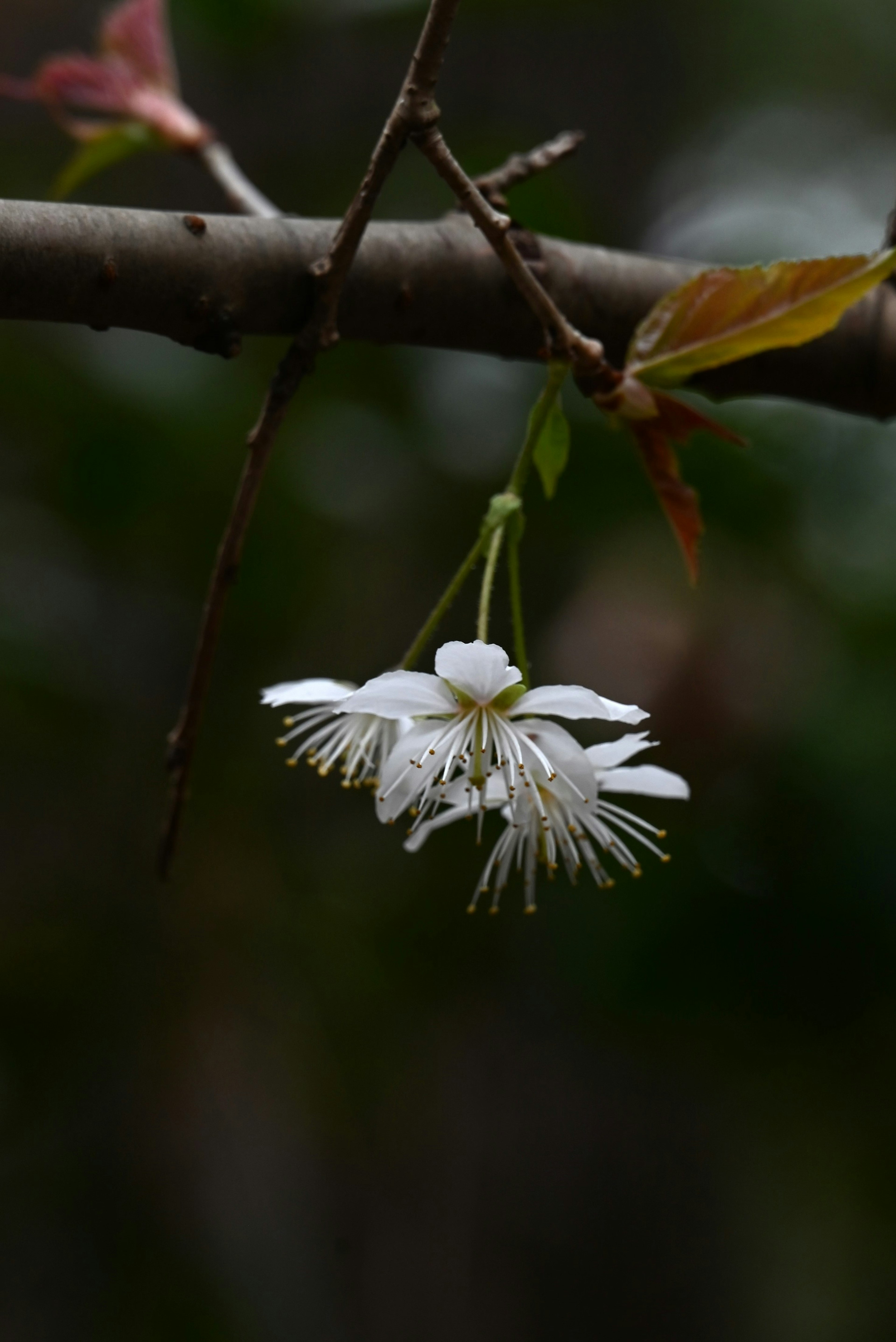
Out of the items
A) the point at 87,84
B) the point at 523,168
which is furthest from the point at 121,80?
the point at 523,168

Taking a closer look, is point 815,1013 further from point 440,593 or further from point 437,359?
point 437,359

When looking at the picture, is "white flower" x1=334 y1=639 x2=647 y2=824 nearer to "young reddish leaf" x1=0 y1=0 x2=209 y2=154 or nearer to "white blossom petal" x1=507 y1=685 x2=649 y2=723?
"white blossom petal" x1=507 y1=685 x2=649 y2=723

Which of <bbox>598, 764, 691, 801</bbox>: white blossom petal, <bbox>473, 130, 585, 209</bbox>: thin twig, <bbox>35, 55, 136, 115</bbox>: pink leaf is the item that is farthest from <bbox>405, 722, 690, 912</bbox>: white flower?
<bbox>35, 55, 136, 115</bbox>: pink leaf

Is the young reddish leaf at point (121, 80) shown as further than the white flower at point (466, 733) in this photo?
Yes

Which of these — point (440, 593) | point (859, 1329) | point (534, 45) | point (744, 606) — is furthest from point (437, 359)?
point (859, 1329)

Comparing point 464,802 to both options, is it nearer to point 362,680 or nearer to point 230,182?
point 230,182

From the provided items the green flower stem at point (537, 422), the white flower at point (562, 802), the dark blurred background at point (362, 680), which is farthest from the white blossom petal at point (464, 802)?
the dark blurred background at point (362, 680)

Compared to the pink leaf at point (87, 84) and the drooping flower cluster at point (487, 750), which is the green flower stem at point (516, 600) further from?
the pink leaf at point (87, 84)
